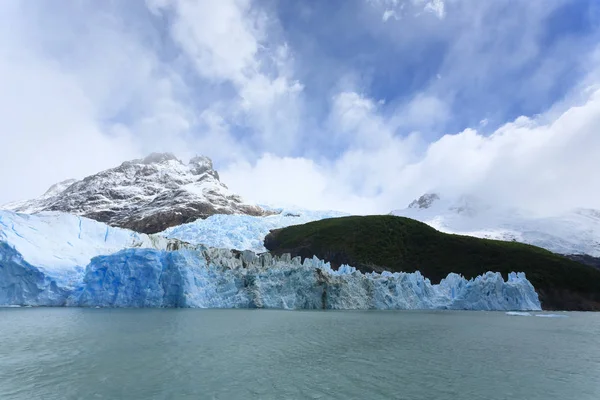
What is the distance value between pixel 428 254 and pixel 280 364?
77347mm

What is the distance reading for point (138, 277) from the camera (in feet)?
123

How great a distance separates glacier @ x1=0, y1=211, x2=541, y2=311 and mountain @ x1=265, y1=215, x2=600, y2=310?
109ft

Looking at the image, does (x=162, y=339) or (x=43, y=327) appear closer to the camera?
(x=162, y=339)

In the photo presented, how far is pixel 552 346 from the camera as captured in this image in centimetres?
1933

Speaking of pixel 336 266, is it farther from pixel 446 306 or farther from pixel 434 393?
pixel 434 393

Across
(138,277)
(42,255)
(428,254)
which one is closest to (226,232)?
(428,254)

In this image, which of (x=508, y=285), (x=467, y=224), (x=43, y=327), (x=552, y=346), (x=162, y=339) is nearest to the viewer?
(x=162, y=339)

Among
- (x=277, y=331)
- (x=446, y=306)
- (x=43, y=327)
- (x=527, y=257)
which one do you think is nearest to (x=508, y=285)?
(x=446, y=306)

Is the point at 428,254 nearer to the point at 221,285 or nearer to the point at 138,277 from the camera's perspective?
the point at 221,285

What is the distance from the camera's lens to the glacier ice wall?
37.1 meters

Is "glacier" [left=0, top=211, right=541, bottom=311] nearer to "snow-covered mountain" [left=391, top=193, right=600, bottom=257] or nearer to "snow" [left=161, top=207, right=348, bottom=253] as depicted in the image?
"snow" [left=161, top=207, right=348, bottom=253]

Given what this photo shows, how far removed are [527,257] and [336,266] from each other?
127ft

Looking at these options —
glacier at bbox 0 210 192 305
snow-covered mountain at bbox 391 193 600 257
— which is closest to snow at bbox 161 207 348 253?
glacier at bbox 0 210 192 305

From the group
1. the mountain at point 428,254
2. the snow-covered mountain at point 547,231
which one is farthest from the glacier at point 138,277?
the snow-covered mountain at point 547,231
